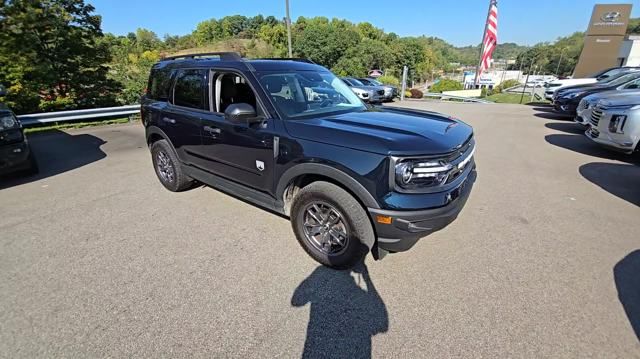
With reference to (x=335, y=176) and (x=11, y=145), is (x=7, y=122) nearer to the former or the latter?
(x=11, y=145)

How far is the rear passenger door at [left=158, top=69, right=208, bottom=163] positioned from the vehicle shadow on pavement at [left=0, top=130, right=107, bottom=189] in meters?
3.15

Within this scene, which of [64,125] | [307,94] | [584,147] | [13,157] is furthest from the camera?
[64,125]

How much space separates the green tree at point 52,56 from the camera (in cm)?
898

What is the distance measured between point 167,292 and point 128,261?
73 cm

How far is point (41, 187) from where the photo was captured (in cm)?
479

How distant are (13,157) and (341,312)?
5.51 metres

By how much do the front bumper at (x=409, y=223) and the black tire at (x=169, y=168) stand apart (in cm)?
306

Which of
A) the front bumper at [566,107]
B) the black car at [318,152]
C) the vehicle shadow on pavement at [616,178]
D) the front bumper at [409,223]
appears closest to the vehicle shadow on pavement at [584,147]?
the vehicle shadow on pavement at [616,178]

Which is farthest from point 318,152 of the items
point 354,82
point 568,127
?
point 354,82

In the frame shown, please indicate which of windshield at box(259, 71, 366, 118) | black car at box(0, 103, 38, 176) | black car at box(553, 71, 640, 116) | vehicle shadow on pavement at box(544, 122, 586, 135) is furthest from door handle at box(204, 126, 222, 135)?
black car at box(553, 71, 640, 116)

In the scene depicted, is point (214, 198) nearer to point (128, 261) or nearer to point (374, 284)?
point (128, 261)

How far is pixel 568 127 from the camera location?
367 inches

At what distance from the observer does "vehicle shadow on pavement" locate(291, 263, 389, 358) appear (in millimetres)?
1965

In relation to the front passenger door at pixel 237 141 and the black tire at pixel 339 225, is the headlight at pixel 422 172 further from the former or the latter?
the front passenger door at pixel 237 141
